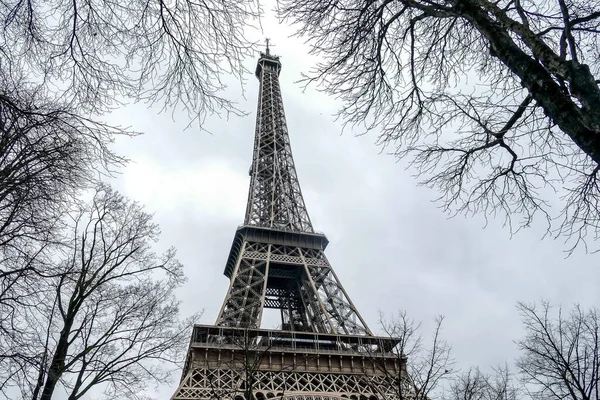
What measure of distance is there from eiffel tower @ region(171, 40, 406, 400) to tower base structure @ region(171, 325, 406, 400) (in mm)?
60

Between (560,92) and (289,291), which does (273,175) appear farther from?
(560,92)

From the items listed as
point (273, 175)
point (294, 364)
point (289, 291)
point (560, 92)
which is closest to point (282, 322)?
point (289, 291)

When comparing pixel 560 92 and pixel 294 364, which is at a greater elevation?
pixel 294 364

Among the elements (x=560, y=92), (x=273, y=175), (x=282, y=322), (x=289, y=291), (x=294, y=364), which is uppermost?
(x=273, y=175)

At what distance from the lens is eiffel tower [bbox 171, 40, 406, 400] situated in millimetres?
23250

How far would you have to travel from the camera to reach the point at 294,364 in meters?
25.2

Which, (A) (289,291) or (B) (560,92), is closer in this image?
(B) (560,92)

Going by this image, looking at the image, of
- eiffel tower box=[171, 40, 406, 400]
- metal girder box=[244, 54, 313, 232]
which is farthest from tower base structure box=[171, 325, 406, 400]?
metal girder box=[244, 54, 313, 232]

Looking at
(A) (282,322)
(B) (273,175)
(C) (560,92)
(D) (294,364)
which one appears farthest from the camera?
(B) (273,175)

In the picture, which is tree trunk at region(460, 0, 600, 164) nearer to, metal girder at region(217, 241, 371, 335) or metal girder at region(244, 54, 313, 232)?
metal girder at region(217, 241, 371, 335)

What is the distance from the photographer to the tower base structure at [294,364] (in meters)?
23.4

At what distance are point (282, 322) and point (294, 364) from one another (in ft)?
41.5

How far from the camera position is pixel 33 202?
643 centimetres

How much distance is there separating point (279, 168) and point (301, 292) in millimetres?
13802
